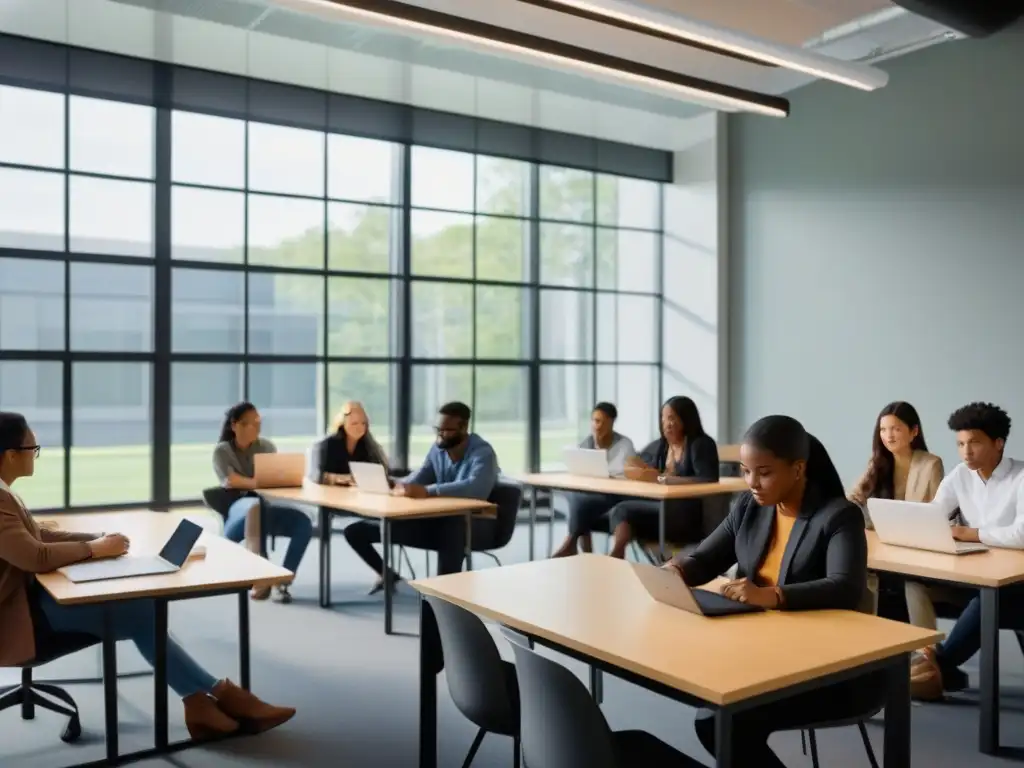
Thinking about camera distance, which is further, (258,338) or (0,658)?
(258,338)

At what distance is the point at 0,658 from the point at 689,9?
19.4ft

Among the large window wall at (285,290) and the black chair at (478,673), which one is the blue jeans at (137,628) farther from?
the large window wall at (285,290)

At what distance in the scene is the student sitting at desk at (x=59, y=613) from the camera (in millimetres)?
2996

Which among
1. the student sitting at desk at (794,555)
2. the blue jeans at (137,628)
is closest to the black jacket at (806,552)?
the student sitting at desk at (794,555)

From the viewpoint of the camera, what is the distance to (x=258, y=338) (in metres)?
7.34

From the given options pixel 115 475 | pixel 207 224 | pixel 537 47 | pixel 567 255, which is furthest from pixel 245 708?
pixel 567 255

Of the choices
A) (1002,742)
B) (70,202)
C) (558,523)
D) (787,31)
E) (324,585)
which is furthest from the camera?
(558,523)

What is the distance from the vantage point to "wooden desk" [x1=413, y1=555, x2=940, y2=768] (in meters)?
1.95

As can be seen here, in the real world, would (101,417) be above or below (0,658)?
above

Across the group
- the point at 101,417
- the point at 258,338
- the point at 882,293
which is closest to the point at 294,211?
the point at 258,338

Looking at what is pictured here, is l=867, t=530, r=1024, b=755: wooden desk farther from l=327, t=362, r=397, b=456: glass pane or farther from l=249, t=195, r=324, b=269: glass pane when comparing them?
l=249, t=195, r=324, b=269: glass pane

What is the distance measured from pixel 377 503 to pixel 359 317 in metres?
3.19

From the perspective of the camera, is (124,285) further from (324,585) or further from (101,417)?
(324,585)

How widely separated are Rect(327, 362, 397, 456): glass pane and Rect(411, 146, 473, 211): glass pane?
1.51 m
